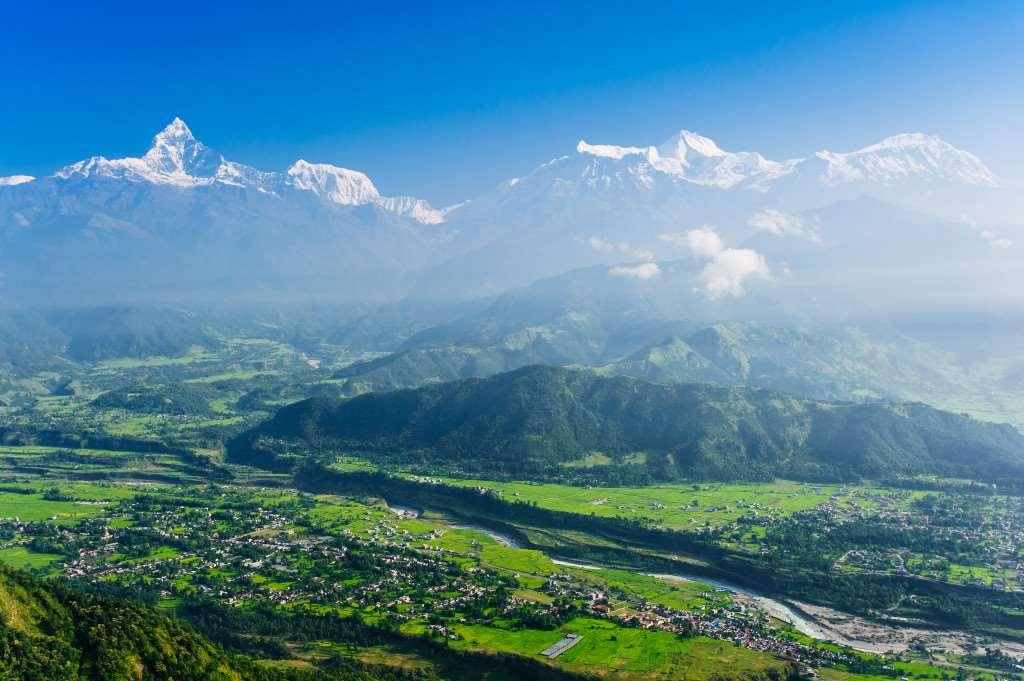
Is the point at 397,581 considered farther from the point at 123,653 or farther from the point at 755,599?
the point at 755,599

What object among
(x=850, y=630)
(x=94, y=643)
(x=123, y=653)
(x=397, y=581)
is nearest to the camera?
(x=123, y=653)

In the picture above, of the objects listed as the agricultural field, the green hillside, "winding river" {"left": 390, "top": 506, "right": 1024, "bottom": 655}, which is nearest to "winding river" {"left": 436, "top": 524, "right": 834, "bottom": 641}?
"winding river" {"left": 390, "top": 506, "right": 1024, "bottom": 655}

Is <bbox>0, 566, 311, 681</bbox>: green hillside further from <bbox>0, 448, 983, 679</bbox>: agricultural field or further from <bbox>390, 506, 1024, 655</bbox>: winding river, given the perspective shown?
<bbox>390, 506, 1024, 655</bbox>: winding river

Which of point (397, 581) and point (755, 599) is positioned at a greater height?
point (397, 581)

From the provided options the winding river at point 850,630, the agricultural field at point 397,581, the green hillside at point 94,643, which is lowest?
the winding river at point 850,630

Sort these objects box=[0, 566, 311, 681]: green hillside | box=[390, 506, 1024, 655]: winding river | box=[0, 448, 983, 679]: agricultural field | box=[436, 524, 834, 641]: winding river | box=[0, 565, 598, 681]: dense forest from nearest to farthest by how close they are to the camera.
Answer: box=[0, 566, 311, 681]: green hillside → box=[0, 565, 598, 681]: dense forest → box=[0, 448, 983, 679]: agricultural field → box=[390, 506, 1024, 655]: winding river → box=[436, 524, 834, 641]: winding river

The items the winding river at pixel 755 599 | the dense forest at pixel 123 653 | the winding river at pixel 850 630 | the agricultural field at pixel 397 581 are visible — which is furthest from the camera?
the winding river at pixel 755 599

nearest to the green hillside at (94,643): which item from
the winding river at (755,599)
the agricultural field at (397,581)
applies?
the agricultural field at (397,581)

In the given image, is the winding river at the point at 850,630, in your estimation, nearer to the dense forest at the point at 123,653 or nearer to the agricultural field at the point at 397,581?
the agricultural field at the point at 397,581

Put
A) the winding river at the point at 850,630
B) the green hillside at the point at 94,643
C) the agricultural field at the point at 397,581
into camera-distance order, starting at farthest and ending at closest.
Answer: the winding river at the point at 850,630
the agricultural field at the point at 397,581
the green hillside at the point at 94,643

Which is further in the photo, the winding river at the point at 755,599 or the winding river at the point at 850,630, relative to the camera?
the winding river at the point at 755,599

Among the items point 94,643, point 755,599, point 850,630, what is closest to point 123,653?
point 94,643
